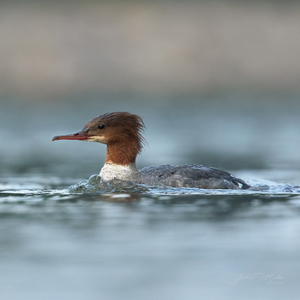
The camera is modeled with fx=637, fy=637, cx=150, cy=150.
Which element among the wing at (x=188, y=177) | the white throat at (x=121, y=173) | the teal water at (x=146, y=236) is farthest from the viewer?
the white throat at (x=121, y=173)

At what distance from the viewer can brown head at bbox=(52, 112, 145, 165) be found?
854 centimetres

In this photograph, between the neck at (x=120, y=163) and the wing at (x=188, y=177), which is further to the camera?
the neck at (x=120, y=163)

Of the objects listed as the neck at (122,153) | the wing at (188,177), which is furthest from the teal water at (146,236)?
the neck at (122,153)

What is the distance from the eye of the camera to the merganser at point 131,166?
8.33 m

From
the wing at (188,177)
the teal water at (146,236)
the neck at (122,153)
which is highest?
the neck at (122,153)

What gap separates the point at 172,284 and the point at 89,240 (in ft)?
3.96

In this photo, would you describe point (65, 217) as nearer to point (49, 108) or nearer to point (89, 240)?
point (89, 240)

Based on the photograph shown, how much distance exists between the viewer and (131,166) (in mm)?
8617

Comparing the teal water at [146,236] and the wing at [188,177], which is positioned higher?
the wing at [188,177]

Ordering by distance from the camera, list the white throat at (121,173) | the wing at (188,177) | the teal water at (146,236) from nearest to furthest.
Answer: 1. the teal water at (146,236)
2. the wing at (188,177)
3. the white throat at (121,173)

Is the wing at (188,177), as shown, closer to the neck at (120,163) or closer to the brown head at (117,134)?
the neck at (120,163)

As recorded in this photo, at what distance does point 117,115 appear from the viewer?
8641 millimetres

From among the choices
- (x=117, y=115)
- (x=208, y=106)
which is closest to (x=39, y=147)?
(x=117, y=115)

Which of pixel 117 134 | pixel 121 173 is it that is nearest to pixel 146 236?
pixel 121 173
